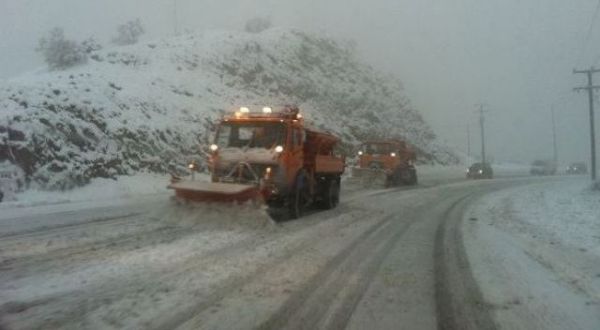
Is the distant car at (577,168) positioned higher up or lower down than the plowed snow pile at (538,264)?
higher up

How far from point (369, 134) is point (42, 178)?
43.5 meters

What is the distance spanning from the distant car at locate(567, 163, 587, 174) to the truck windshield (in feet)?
234

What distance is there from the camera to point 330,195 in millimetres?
20375

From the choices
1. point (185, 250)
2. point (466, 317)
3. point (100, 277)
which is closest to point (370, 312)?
point (466, 317)

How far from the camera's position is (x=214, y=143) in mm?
16531

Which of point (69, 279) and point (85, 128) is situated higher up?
point (85, 128)

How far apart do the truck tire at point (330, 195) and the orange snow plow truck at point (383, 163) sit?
13.5 meters

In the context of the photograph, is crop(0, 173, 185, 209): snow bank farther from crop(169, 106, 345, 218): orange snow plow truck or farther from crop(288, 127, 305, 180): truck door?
crop(288, 127, 305, 180): truck door

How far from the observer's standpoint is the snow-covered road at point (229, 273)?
673 cm

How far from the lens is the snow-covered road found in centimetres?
A: 673

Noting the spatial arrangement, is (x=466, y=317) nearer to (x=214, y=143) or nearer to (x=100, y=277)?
(x=100, y=277)

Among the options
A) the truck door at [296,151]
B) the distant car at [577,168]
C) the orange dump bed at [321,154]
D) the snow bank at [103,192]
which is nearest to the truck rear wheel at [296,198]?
the truck door at [296,151]

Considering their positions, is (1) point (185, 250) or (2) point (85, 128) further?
(2) point (85, 128)

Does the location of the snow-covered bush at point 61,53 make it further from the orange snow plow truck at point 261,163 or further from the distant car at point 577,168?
the distant car at point 577,168
